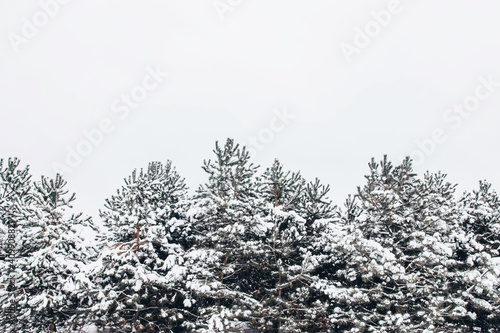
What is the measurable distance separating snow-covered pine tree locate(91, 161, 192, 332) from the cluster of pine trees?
0.08m

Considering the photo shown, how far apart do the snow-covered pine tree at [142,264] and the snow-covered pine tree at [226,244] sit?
108 centimetres

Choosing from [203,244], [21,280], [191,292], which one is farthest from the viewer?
[203,244]

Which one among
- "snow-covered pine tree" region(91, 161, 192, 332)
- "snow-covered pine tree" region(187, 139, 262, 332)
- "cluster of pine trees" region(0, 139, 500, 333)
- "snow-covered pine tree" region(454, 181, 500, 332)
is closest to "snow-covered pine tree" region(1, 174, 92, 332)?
"cluster of pine trees" region(0, 139, 500, 333)

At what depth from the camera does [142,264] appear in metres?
18.0

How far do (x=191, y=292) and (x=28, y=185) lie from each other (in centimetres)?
1309

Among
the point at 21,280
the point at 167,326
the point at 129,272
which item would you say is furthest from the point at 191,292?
the point at 21,280

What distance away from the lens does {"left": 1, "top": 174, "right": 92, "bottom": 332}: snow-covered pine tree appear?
1680cm

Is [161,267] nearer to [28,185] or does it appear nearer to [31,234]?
[31,234]

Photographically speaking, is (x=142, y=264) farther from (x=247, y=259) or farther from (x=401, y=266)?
(x=401, y=266)

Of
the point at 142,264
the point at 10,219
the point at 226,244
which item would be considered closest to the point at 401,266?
the point at 226,244

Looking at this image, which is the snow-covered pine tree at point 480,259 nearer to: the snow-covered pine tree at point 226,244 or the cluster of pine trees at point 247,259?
the cluster of pine trees at point 247,259

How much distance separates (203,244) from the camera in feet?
63.6

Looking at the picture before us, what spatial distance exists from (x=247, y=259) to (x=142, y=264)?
222 inches

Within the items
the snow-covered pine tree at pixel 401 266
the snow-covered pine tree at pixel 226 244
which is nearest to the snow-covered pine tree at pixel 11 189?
the snow-covered pine tree at pixel 226 244
